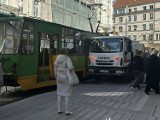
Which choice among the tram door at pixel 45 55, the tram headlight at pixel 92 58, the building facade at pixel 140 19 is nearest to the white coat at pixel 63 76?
the tram door at pixel 45 55

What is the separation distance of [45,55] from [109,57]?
5.10 m

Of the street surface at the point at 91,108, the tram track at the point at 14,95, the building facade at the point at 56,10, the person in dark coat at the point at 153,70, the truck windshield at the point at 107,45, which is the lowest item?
the tram track at the point at 14,95

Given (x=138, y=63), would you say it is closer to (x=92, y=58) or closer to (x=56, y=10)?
(x=92, y=58)

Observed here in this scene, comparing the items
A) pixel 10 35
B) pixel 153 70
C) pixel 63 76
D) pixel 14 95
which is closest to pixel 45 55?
pixel 10 35

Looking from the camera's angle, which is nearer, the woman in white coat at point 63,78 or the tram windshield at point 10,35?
the woman in white coat at point 63,78

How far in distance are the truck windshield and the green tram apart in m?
4.00

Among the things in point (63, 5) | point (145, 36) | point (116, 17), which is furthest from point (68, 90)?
point (116, 17)

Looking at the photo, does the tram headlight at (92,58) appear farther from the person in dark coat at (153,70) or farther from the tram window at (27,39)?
the tram window at (27,39)

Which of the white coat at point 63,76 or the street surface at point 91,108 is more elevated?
the white coat at point 63,76

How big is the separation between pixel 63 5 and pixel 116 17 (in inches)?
3174

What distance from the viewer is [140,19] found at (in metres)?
117

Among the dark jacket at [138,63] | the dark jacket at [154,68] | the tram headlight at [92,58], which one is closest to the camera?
the dark jacket at [154,68]

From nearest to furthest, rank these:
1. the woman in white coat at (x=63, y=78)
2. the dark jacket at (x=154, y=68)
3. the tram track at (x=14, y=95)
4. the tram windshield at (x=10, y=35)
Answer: the woman in white coat at (x=63, y=78), the tram track at (x=14, y=95), the tram windshield at (x=10, y=35), the dark jacket at (x=154, y=68)

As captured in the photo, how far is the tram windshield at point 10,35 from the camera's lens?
560 inches
